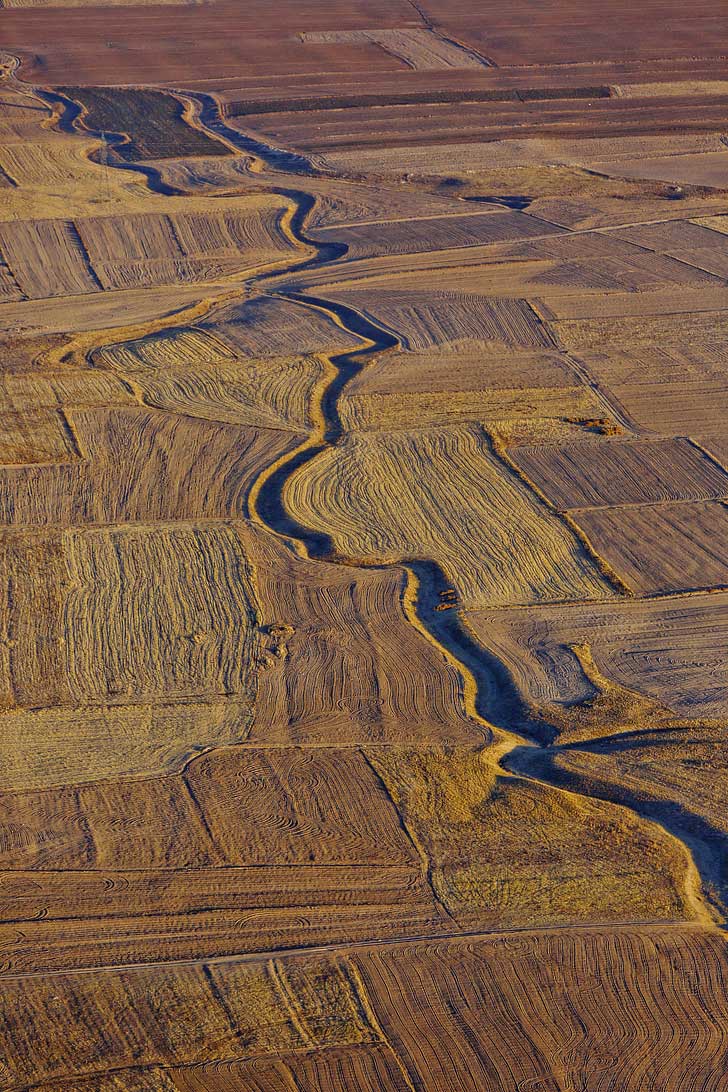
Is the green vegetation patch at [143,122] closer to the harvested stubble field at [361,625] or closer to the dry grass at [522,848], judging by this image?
the harvested stubble field at [361,625]

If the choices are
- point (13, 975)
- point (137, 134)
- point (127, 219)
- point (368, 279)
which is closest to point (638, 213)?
point (368, 279)

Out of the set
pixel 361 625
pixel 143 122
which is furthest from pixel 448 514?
pixel 143 122

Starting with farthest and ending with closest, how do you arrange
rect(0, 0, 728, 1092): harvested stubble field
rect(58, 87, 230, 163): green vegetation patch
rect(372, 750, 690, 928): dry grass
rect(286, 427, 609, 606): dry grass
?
rect(58, 87, 230, 163): green vegetation patch < rect(286, 427, 609, 606): dry grass < rect(372, 750, 690, 928): dry grass < rect(0, 0, 728, 1092): harvested stubble field

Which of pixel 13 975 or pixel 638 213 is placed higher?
pixel 638 213

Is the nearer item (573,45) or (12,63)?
(12,63)

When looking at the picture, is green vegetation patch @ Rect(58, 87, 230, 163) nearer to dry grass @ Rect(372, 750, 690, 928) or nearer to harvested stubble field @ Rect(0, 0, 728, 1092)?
harvested stubble field @ Rect(0, 0, 728, 1092)

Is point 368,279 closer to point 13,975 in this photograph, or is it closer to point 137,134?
point 137,134

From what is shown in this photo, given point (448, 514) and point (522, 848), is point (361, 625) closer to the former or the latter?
point (448, 514)

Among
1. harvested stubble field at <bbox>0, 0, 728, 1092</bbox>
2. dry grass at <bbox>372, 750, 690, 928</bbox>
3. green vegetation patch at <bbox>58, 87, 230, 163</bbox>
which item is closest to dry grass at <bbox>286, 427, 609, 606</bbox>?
harvested stubble field at <bbox>0, 0, 728, 1092</bbox>
